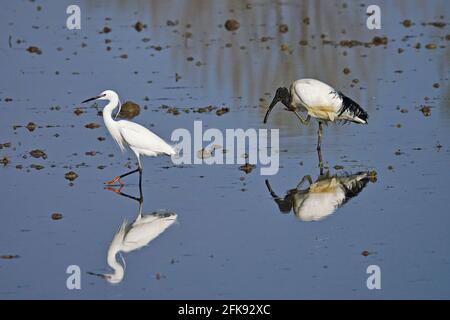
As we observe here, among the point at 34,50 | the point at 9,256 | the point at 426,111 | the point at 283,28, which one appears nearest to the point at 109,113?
the point at 9,256

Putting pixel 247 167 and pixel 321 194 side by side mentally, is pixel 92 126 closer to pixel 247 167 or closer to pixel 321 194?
pixel 247 167

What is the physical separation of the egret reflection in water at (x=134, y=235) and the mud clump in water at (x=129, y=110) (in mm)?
4019

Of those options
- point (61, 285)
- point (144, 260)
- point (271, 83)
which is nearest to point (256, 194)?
point (144, 260)

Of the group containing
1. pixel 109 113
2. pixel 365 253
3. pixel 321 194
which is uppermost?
pixel 109 113

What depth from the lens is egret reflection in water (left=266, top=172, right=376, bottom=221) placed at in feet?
38.3

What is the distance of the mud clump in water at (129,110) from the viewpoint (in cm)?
1573

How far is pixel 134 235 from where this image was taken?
35.6 ft

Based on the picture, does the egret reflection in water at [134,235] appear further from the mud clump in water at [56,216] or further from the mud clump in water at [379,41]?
the mud clump in water at [379,41]

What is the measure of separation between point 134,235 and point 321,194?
2421mm

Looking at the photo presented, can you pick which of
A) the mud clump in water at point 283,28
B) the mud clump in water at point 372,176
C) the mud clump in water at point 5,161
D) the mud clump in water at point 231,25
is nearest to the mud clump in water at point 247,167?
the mud clump in water at point 372,176
